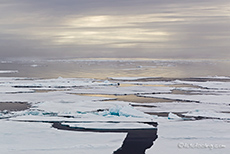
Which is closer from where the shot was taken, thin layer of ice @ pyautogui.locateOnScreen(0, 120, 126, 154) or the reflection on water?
thin layer of ice @ pyautogui.locateOnScreen(0, 120, 126, 154)

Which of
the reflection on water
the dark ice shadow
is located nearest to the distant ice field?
the dark ice shadow

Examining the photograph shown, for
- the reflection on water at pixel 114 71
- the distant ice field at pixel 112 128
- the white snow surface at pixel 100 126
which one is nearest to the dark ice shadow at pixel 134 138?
the distant ice field at pixel 112 128

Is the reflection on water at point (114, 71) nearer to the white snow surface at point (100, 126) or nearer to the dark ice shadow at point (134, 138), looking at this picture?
the white snow surface at point (100, 126)

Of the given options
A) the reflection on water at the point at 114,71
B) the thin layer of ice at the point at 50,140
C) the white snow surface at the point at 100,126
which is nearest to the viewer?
the thin layer of ice at the point at 50,140

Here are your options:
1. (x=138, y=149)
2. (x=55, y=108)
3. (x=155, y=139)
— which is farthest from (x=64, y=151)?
(x=55, y=108)

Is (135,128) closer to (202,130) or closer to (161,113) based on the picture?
(202,130)

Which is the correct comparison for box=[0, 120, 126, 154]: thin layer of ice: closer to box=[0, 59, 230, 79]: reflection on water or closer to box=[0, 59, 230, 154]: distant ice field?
box=[0, 59, 230, 154]: distant ice field

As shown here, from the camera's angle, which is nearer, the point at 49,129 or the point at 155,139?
the point at 155,139

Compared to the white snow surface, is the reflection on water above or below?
above
